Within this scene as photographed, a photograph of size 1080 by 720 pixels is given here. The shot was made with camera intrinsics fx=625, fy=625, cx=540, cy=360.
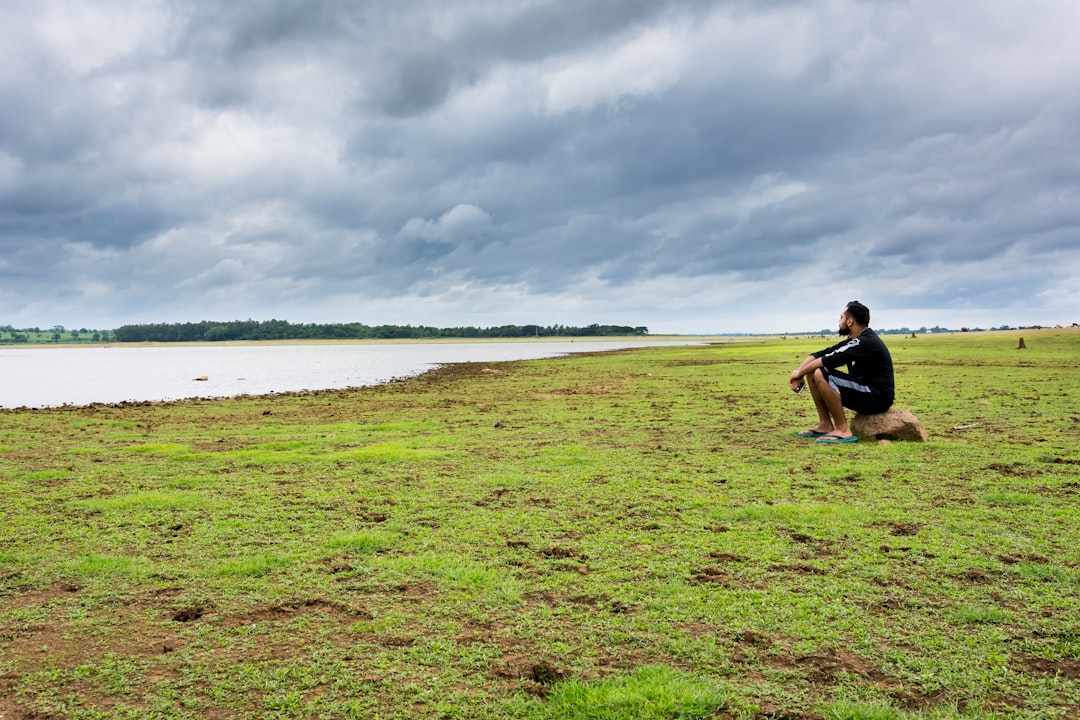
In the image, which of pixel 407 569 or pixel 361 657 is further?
pixel 407 569

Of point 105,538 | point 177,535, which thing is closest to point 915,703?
point 177,535

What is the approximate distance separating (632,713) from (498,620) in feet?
5.25

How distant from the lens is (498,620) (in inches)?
203

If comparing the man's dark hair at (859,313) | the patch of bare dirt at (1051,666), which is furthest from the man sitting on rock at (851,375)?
the patch of bare dirt at (1051,666)

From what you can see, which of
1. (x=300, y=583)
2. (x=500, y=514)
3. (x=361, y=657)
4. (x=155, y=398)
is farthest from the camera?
(x=155, y=398)

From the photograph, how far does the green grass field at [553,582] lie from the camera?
412 cm

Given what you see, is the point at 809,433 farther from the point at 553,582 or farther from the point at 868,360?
the point at 553,582

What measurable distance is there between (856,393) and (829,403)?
1.78ft

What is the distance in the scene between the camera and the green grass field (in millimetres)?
4125

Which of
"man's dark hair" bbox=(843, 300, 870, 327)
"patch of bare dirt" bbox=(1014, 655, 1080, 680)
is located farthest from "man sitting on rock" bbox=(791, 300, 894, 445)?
"patch of bare dirt" bbox=(1014, 655, 1080, 680)

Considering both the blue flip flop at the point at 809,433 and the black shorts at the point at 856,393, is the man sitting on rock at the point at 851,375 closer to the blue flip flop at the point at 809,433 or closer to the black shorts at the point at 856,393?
the black shorts at the point at 856,393

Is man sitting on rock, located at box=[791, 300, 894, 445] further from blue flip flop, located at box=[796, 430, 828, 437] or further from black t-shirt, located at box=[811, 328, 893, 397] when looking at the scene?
blue flip flop, located at box=[796, 430, 828, 437]

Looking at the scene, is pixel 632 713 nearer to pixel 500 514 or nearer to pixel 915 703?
pixel 915 703

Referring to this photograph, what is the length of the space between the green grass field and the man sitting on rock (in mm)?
979
